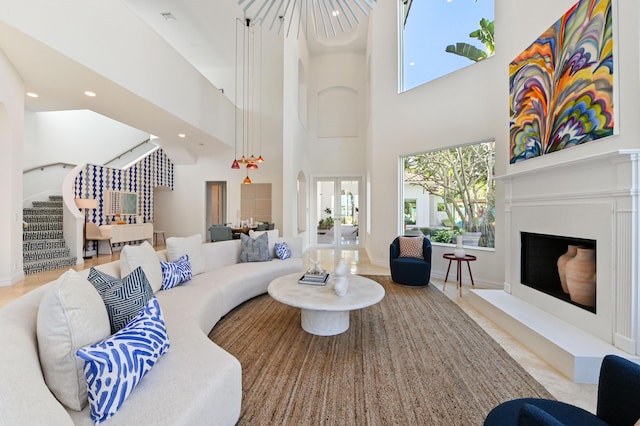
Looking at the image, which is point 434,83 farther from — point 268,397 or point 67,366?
point 67,366

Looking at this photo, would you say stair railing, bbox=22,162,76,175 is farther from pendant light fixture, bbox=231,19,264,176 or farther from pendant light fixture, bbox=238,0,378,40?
pendant light fixture, bbox=238,0,378,40

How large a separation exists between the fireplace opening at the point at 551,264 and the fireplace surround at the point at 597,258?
2.3 inches

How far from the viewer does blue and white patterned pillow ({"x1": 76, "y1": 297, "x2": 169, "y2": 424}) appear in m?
1.09

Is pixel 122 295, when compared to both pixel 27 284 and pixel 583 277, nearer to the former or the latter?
pixel 583 277

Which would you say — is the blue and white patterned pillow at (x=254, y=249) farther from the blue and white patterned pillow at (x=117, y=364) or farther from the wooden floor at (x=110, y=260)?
the blue and white patterned pillow at (x=117, y=364)

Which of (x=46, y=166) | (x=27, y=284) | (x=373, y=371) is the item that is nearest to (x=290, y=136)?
(x=27, y=284)

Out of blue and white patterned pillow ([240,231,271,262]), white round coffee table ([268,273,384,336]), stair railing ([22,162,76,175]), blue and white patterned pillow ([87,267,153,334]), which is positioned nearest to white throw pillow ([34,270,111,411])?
blue and white patterned pillow ([87,267,153,334])

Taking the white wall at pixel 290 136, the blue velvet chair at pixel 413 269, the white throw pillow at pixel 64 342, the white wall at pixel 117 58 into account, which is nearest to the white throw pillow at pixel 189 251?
the white throw pillow at pixel 64 342

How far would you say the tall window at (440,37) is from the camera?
4.64m

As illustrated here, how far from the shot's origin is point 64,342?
3.74 feet

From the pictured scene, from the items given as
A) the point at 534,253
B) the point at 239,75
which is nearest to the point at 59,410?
the point at 534,253

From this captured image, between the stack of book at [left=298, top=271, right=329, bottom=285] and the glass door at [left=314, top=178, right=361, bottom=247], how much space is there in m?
5.72

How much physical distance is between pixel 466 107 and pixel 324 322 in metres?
4.22

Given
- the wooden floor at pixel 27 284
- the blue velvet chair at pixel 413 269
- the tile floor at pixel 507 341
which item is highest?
the blue velvet chair at pixel 413 269
